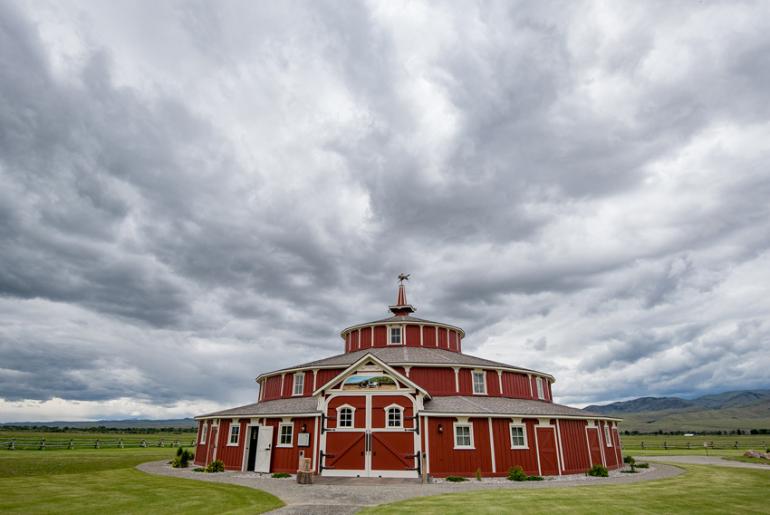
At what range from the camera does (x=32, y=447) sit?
49406mm

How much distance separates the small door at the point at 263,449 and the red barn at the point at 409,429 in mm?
60

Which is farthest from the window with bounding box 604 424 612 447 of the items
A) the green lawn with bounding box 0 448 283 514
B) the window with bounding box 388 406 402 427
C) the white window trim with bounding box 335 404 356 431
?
the green lawn with bounding box 0 448 283 514

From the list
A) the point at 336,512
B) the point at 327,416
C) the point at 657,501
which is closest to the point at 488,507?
the point at 336,512

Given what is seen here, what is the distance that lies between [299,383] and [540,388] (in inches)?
789

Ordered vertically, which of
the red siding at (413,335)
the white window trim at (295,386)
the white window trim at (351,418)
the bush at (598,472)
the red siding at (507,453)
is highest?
the red siding at (413,335)

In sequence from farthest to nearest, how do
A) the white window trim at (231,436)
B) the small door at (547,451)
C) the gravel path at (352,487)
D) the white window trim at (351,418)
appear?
the white window trim at (231,436) → the white window trim at (351,418) → the small door at (547,451) → the gravel path at (352,487)

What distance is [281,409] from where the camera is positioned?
1136 inches

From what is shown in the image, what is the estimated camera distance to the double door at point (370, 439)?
24953 millimetres

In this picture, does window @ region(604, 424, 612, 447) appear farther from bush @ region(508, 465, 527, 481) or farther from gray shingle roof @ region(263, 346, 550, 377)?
bush @ region(508, 465, 527, 481)

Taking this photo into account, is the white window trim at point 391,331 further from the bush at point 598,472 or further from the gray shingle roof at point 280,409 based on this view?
the bush at point 598,472

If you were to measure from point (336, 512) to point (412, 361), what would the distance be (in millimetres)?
16703

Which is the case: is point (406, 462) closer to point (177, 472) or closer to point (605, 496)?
point (605, 496)

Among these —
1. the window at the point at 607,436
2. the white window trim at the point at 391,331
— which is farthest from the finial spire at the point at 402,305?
the window at the point at 607,436

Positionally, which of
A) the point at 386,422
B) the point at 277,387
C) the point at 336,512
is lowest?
the point at 336,512
